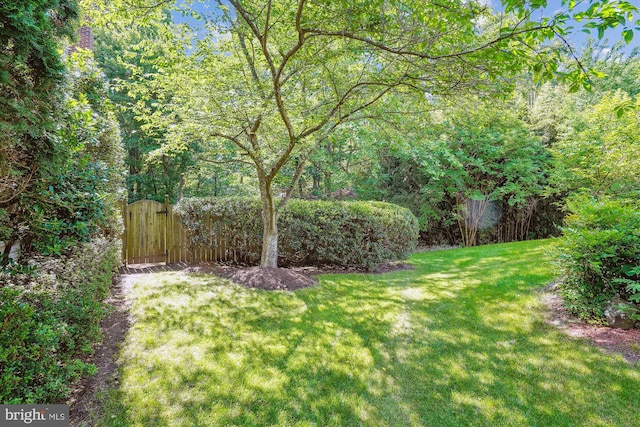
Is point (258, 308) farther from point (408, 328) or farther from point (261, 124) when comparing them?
point (261, 124)

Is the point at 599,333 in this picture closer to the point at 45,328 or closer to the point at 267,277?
the point at 267,277

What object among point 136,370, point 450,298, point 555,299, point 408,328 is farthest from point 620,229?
point 136,370

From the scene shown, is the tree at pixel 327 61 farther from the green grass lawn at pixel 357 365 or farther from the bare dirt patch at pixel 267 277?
the green grass lawn at pixel 357 365

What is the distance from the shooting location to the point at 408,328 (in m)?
3.81

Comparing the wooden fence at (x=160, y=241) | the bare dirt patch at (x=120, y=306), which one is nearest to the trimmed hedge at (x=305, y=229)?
the wooden fence at (x=160, y=241)

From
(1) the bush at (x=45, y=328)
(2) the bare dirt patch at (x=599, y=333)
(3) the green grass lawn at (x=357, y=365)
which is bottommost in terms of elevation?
(3) the green grass lawn at (x=357, y=365)

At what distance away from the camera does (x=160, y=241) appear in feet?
23.0

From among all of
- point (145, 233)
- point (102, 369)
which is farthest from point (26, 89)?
point (145, 233)

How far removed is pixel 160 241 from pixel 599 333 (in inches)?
300

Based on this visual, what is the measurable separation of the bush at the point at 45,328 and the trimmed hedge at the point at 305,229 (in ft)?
12.5

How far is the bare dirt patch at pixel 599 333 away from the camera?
2914 millimetres

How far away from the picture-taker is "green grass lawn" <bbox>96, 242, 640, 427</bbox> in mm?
2275

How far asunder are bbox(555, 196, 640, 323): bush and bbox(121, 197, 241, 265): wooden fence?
6020 millimetres

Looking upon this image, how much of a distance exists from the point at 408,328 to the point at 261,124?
13.4ft
